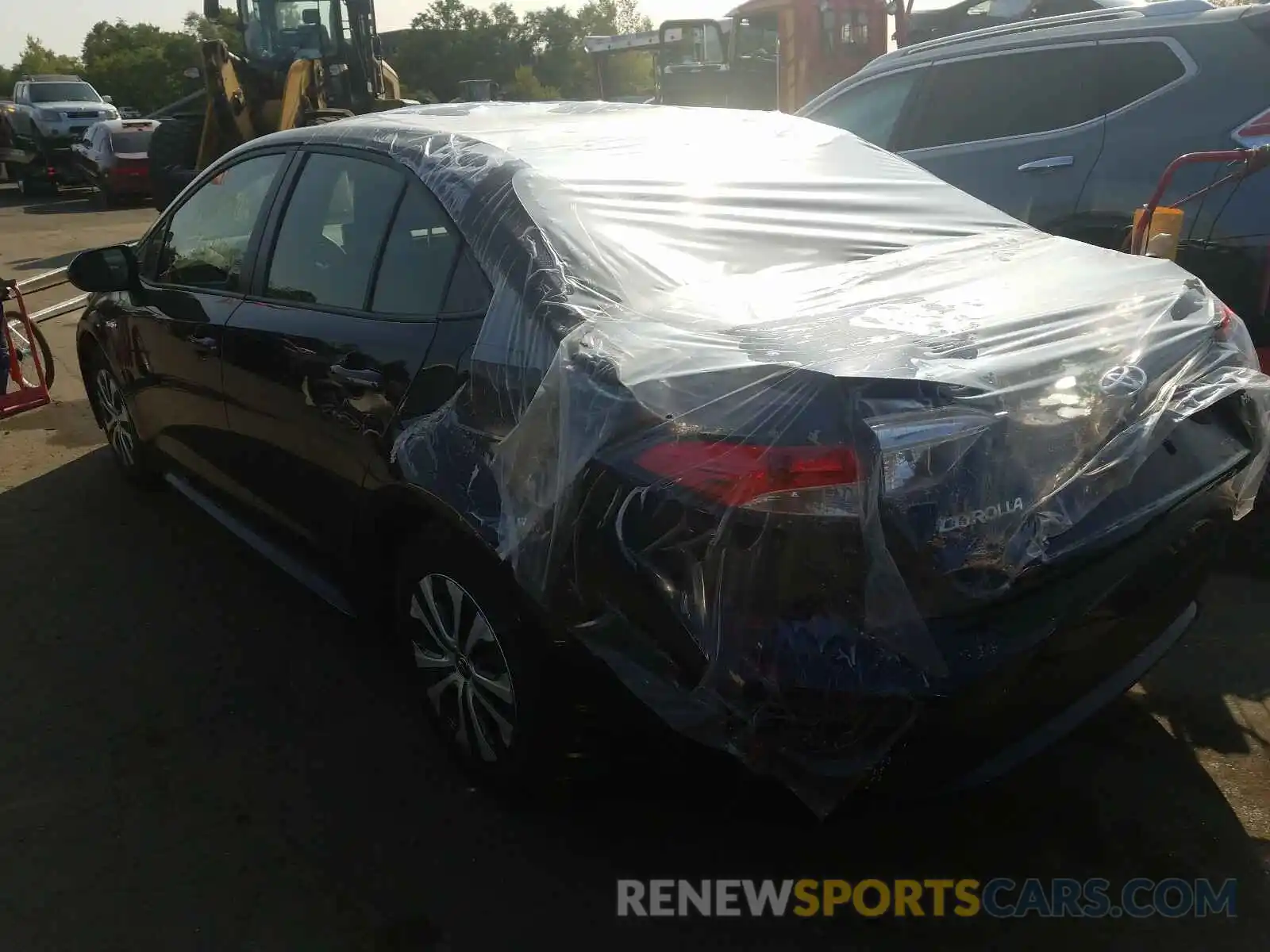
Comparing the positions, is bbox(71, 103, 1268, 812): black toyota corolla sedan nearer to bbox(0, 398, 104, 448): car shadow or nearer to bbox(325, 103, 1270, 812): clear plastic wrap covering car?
bbox(325, 103, 1270, 812): clear plastic wrap covering car

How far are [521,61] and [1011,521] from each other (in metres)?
59.1

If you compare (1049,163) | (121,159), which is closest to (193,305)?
(1049,163)

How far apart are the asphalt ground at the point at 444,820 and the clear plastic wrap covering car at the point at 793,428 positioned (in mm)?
334

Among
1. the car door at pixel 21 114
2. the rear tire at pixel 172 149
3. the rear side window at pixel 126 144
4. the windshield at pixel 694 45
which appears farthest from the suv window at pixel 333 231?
the car door at pixel 21 114

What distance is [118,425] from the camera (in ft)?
16.3

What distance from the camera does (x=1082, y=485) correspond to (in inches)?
80.6

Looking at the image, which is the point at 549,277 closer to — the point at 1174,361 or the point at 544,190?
the point at 544,190

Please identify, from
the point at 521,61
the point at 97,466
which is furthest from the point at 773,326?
the point at 521,61

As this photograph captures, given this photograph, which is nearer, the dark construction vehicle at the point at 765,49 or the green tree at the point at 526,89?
the dark construction vehicle at the point at 765,49

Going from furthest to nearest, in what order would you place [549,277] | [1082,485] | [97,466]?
[97,466] → [549,277] → [1082,485]

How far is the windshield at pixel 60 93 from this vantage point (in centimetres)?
2228

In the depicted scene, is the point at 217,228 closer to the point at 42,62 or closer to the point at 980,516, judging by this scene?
the point at 980,516

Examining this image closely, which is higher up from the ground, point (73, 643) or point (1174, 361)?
point (1174, 361)

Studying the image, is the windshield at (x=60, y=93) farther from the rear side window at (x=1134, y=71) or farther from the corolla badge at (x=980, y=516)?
the corolla badge at (x=980, y=516)
